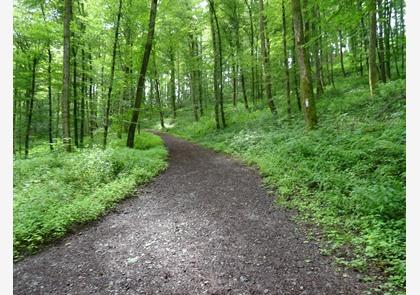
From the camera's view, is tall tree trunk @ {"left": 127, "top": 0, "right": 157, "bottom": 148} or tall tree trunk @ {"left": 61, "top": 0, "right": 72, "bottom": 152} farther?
tall tree trunk @ {"left": 127, "top": 0, "right": 157, "bottom": 148}

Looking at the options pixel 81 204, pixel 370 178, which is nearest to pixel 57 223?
pixel 81 204

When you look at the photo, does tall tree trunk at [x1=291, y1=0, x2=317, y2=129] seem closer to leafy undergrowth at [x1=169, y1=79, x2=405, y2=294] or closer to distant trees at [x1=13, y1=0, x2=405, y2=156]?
distant trees at [x1=13, y1=0, x2=405, y2=156]

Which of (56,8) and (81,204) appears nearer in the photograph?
(81,204)

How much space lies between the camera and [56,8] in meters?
14.3

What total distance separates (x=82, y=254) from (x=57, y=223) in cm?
108

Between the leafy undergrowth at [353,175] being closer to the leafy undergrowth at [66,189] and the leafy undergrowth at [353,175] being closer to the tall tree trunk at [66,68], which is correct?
the leafy undergrowth at [66,189]

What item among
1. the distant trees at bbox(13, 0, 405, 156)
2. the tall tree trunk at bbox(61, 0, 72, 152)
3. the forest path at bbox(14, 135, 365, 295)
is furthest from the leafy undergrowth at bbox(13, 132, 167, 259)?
the distant trees at bbox(13, 0, 405, 156)

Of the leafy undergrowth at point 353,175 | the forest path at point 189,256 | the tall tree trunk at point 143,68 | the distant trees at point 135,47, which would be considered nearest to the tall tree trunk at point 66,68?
the distant trees at point 135,47

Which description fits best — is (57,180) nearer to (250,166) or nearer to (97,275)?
(97,275)

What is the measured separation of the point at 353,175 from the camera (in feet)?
19.1

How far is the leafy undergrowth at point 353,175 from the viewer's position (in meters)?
3.70

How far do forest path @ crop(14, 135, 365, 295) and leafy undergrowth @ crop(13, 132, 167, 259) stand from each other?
0.36 metres

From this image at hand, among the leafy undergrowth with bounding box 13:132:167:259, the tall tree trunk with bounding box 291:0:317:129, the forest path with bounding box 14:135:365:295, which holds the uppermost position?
the tall tree trunk with bounding box 291:0:317:129

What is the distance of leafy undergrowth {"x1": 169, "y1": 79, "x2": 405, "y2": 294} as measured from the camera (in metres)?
3.70
